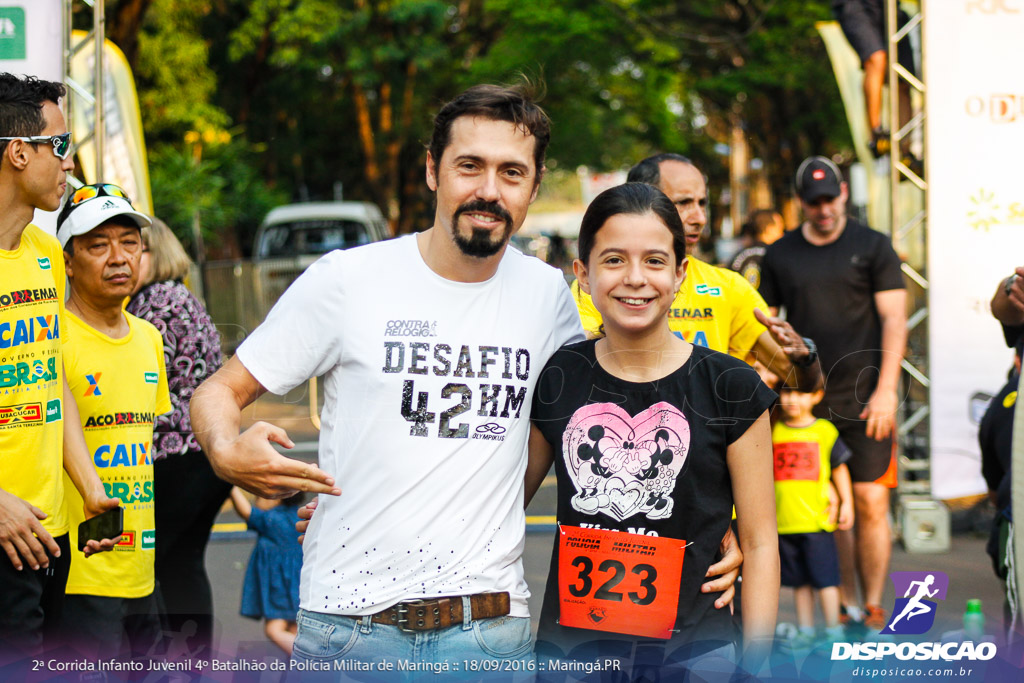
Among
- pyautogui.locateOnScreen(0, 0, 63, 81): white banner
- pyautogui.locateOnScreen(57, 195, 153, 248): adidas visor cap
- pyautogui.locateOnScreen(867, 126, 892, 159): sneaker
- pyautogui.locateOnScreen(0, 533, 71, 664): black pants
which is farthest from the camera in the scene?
pyautogui.locateOnScreen(867, 126, 892, 159): sneaker

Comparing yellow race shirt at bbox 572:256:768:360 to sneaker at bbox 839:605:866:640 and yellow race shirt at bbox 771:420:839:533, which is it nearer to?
yellow race shirt at bbox 771:420:839:533

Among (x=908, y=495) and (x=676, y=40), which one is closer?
(x=908, y=495)

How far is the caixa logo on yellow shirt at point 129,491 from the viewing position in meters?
3.57

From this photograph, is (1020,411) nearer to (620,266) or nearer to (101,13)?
(620,266)

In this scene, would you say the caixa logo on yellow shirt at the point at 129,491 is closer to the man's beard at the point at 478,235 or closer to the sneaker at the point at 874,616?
the man's beard at the point at 478,235

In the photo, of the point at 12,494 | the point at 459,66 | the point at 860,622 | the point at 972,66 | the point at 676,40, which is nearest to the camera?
the point at 12,494

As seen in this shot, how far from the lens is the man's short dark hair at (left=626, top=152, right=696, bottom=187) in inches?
151

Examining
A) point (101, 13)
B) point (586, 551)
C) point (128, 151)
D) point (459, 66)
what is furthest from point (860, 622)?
point (459, 66)

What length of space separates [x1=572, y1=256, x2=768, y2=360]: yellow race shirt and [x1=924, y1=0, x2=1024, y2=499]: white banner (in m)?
2.91

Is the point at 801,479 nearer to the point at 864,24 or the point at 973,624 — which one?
the point at 973,624

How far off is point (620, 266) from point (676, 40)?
19.0m

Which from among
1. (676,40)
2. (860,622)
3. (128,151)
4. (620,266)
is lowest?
(860,622)

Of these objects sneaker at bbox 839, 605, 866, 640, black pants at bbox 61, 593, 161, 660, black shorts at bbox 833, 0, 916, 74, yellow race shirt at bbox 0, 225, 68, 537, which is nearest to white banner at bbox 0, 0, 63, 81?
yellow race shirt at bbox 0, 225, 68, 537

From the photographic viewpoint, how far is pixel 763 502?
237 centimetres
